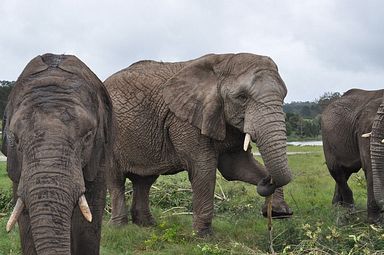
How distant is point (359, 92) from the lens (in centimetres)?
1088

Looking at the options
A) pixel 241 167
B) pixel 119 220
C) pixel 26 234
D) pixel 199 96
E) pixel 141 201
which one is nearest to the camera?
pixel 26 234

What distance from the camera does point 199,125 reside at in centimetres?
762

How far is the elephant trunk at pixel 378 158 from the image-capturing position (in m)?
6.79

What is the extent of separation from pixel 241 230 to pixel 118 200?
1.91 metres

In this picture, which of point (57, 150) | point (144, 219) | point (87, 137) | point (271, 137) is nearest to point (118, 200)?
point (144, 219)

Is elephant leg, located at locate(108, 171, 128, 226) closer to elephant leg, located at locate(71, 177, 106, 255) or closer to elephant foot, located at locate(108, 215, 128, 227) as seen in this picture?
elephant foot, located at locate(108, 215, 128, 227)

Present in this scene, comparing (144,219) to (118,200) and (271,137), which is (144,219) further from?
(271,137)

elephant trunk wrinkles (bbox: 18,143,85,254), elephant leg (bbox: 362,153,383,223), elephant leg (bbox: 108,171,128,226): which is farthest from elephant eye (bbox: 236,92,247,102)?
elephant trunk wrinkles (bbox: 18,143,85,254)

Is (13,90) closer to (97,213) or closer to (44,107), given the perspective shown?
(44,107)

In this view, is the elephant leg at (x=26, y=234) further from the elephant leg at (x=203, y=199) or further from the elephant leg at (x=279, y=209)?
the elephant leg at (x=279, y=209)

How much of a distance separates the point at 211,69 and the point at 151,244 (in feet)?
7.08

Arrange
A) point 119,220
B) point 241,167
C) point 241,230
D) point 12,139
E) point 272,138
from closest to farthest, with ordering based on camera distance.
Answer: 1. point 12,139
2. point 272,138
3. point 241,230
4. point 241,167
5. point 119,220

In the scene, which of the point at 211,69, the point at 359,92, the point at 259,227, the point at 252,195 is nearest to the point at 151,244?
the point at 259,227

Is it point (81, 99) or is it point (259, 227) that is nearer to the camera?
point (81, 99)
